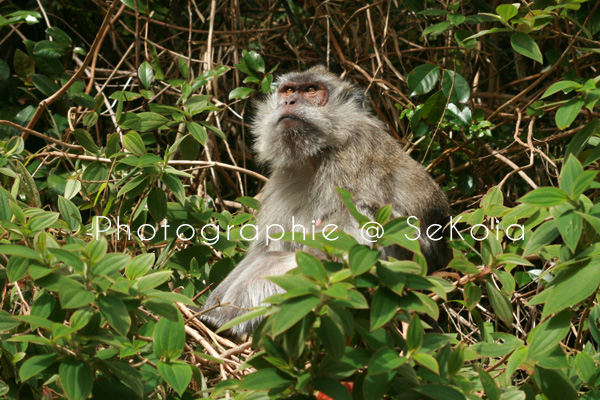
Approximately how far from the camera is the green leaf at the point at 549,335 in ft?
6.88

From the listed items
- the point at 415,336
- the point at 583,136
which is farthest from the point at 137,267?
the point at 583,136

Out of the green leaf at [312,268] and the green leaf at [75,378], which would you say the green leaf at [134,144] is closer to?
the green leaf at [75,378]

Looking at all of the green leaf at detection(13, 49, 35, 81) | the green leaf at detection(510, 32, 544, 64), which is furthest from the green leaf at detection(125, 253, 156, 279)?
the green leaf at detection(13, 49, 35, 81)

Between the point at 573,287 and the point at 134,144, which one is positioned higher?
the point at 573,287

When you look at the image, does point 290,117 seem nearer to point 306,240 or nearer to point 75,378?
point 306,240

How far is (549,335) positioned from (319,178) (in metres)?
2.05

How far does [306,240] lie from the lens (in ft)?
6.65

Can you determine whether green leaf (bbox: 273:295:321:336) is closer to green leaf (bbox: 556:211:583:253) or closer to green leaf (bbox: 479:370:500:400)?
green leaf (bbox: 479:370:500:400)

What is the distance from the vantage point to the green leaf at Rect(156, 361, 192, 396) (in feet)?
6.75

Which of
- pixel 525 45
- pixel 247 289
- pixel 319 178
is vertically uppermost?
pixel 525 45

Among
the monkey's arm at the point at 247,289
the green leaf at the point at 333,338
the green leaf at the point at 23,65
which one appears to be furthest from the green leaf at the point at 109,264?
the green leaf at the point at 23,65

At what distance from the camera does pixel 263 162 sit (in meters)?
4.35

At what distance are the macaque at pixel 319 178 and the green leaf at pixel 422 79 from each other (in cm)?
33

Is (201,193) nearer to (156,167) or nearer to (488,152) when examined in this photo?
(156,167)
